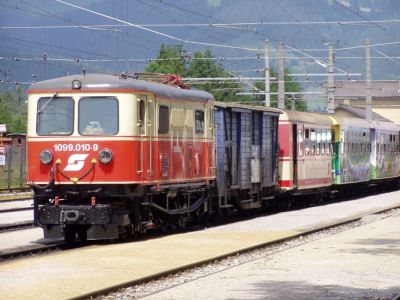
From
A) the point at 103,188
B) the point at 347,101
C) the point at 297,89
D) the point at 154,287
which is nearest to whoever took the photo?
the point at 154,287

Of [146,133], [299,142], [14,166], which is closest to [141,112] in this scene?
[146,133]

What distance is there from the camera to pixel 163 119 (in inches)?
900

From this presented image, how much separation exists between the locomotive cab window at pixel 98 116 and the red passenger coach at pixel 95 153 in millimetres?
19

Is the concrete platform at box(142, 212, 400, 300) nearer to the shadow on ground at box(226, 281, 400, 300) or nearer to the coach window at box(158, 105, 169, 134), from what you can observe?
the shadow on ground at box(226, 281, 400, 300)

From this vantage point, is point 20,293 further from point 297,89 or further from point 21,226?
point 297,89

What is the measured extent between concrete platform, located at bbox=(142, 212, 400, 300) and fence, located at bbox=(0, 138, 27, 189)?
31.5 metres

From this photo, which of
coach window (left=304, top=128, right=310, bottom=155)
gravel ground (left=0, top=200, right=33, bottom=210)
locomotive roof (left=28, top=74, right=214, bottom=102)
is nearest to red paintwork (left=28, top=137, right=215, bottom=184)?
locomotive roof (left=28, top=74, right=214, bottom=102)

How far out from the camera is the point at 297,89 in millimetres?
173250

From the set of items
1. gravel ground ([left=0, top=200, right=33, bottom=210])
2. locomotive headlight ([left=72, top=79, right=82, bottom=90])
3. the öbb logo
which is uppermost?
locomotive headlight ([left=72, top=79, right=82, bottom=90])

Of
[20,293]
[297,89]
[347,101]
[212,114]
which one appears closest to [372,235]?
[212,114]

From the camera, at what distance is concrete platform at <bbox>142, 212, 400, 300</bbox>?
13.7 m

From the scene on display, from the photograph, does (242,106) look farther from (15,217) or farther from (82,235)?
(82,235)

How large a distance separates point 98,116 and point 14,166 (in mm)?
34259

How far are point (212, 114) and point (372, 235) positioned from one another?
5.20 metres
